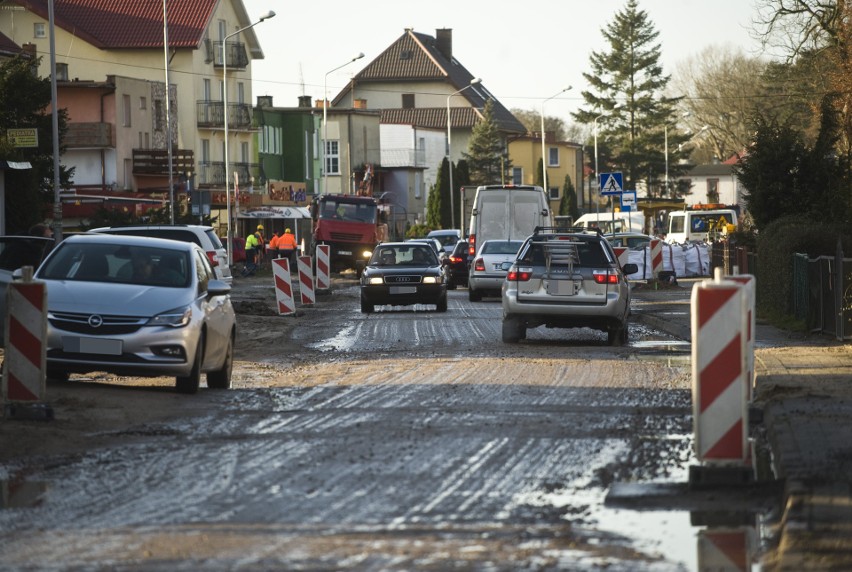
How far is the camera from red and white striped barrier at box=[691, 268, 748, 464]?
366 inches

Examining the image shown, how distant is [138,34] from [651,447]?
74.9 metres

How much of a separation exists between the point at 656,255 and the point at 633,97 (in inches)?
3040

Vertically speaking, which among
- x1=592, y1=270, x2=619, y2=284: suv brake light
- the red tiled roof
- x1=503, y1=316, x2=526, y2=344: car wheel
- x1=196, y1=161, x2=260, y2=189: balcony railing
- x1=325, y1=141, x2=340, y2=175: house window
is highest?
the red tiled roof

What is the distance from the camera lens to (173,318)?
47.4 ft

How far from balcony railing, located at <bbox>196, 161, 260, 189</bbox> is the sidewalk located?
212ft

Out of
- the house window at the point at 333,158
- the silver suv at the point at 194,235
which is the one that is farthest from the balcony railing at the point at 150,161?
the silver suv at the point at 194,235

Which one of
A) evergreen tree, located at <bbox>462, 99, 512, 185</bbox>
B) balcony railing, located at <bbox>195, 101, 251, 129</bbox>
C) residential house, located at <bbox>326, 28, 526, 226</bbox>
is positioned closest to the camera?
balcony railing, located at <bbox>195, 101, 251, 129</bbox>

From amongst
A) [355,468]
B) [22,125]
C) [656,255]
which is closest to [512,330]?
[355,468]

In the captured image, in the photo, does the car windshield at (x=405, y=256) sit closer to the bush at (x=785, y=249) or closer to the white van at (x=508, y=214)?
the bush at (x=785, y=249)

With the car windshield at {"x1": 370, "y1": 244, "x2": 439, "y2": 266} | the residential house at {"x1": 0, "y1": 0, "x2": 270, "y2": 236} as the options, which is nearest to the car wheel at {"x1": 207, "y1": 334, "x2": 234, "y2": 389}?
the car windshield at {"x1": 370, "y1": 244, "x2": 439, "y2": 266}

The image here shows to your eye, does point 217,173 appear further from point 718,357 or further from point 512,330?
point 718,357

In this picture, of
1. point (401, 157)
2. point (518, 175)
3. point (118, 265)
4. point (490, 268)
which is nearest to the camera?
point (118, 265)

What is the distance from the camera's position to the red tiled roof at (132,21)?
268ft

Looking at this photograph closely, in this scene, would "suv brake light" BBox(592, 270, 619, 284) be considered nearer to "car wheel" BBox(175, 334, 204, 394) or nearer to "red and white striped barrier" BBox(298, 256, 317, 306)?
"car wheel" BBox(175, 334, 204, 394)
